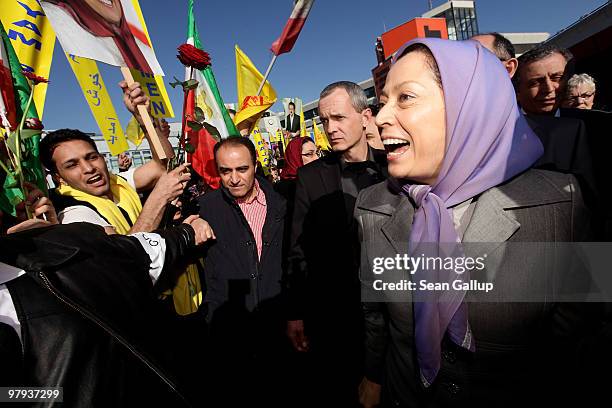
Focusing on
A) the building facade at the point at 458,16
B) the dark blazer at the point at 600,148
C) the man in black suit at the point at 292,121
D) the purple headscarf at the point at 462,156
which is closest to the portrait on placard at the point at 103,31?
the purple headscarf at the point at 462,156

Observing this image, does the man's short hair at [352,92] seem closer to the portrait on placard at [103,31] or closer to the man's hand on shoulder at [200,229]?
the portrait on placard at [103,31]

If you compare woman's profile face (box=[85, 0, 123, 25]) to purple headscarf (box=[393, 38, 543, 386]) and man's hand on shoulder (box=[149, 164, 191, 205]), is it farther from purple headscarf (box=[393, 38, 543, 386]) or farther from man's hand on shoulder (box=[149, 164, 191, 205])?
purple headscarf (box=[393, 38, 543, 386])

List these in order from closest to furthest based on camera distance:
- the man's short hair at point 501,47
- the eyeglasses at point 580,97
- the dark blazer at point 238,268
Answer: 1. the man's short hair at point 501,47
2. the dark blazer at point 238,268
3. the eyeglasses at point 580,97

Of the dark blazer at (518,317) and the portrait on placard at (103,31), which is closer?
the dark blazer at (518,317)

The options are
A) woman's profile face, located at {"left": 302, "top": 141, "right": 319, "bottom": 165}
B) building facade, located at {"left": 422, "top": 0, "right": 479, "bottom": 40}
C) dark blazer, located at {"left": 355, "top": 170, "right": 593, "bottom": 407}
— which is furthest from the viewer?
building facade, located at {"left": 422, "top": 0, "right": 479, "bottom": 40}

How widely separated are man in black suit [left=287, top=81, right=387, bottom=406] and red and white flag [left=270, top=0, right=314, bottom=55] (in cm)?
73

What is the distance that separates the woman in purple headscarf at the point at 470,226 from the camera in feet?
3.76

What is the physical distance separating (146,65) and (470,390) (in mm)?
2595

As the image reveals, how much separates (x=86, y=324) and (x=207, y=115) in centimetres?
294

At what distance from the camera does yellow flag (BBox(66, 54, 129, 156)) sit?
9.84 feet

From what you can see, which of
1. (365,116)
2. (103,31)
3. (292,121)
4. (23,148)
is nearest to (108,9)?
(103,31)

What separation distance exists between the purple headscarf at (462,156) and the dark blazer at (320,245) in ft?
3.83

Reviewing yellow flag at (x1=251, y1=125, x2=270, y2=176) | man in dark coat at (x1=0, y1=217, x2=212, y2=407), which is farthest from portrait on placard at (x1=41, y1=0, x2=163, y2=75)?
yellow flag at (x1=251, y1=125, x2=270, y2=176)

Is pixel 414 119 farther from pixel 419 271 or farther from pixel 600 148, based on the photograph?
pixel 600 148
